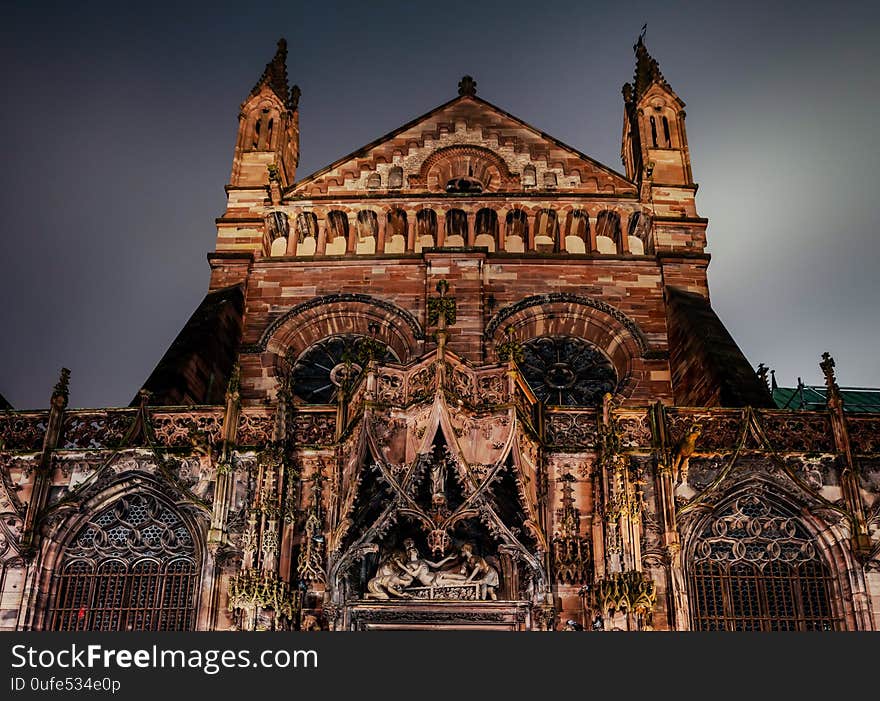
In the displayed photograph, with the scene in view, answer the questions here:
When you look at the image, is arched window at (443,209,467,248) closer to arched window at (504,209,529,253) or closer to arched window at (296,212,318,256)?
arched window at (504,209,529,253)

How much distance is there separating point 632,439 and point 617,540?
2.53 meters

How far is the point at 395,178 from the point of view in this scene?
29656 millimetres

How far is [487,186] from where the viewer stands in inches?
1190

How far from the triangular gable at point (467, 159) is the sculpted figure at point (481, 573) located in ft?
41.8

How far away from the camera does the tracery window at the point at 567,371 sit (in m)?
25.5

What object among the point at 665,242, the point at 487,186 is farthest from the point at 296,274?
the point at 665,242

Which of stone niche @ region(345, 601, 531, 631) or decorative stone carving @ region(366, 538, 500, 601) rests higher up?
decorative stone carving @ region(366, 538, 500, 601)

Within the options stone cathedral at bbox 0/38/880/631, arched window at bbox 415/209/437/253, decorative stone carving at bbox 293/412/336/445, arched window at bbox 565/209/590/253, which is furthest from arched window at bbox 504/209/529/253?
decorative stone carving at bbox 293/412/336/445

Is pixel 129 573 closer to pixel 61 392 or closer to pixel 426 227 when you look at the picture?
pixel 61 392

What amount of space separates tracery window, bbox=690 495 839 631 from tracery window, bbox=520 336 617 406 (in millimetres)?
6349

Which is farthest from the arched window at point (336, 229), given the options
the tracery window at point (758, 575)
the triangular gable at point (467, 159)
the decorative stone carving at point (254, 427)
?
the tracery window at point (758, 575)

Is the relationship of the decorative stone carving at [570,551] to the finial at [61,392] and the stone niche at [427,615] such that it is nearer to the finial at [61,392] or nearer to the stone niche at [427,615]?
the stone niche at [427,615]

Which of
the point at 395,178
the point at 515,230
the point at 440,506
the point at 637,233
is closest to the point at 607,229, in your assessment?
the point at 637,233

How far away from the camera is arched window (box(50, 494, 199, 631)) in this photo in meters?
18.9
